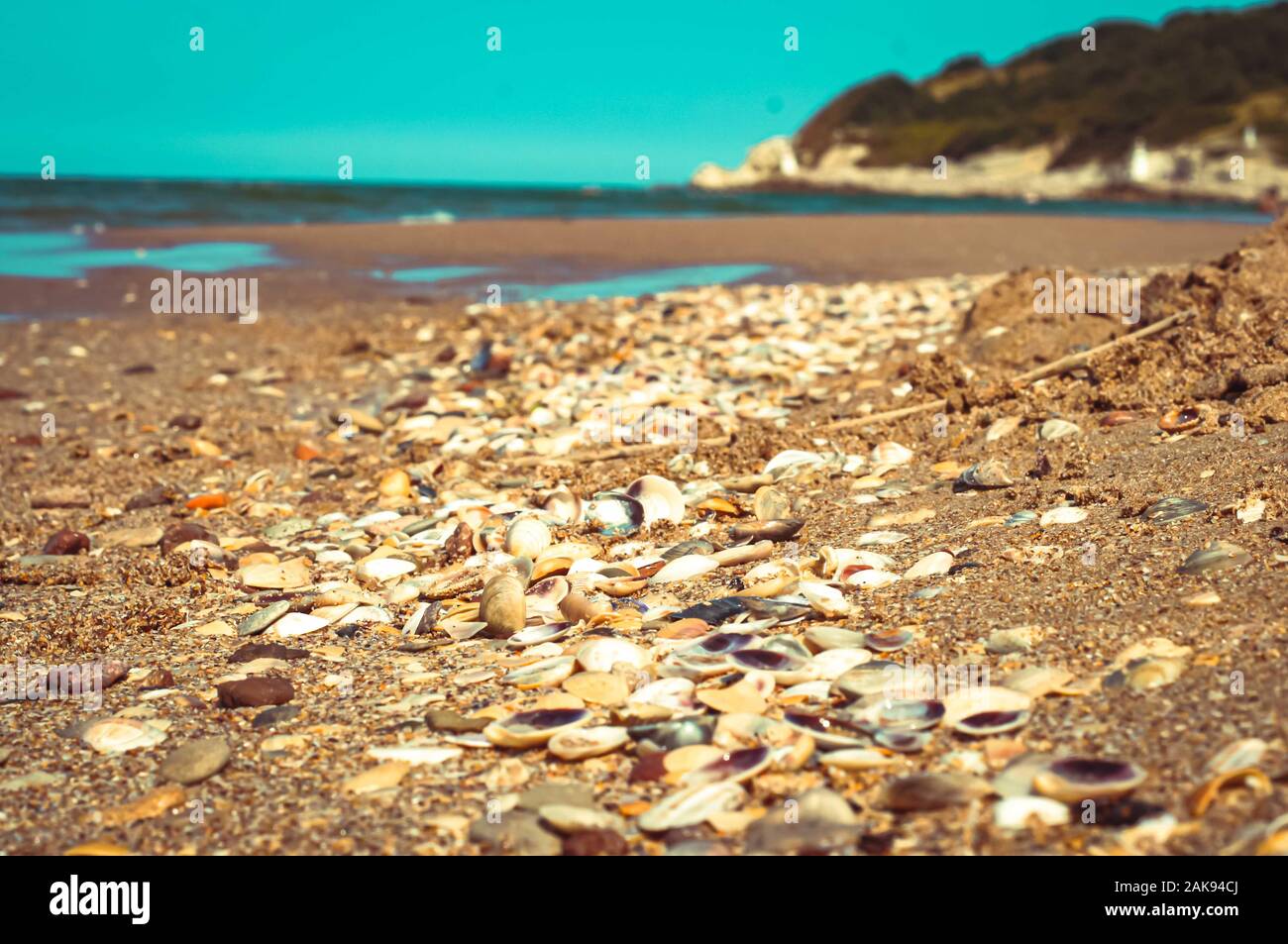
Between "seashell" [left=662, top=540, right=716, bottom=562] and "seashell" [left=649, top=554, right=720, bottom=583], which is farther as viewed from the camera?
"seashell" [left=662, top=540, right=716, bottom=562]

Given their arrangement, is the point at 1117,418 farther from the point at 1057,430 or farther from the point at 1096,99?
the point at 1096,99

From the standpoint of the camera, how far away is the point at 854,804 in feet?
6.35

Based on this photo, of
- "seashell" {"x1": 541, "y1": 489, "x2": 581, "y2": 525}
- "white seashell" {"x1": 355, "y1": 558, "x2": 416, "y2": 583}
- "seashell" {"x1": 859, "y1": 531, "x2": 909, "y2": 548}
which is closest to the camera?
"seashell" {"x1": 859, "y1": 531, "x2": 909, "y2": 548}

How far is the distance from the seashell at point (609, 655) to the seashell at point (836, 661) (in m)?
0.42

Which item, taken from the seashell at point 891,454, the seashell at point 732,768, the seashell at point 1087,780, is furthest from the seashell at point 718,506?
the seashell at point 1087,780

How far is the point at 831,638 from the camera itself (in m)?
2.58

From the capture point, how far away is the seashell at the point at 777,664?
7.94 feet

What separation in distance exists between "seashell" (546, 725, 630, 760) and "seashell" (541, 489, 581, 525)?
5.90 ft

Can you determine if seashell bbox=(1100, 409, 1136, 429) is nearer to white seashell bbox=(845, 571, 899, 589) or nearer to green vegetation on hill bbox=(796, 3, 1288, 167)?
white seashell bbox=(845, 571, 899, 589)

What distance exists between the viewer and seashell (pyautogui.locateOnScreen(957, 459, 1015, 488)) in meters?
3.71

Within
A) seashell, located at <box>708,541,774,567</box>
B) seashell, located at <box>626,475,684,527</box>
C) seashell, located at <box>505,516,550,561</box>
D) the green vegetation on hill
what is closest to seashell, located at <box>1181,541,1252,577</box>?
seashell, located at <box>708,541,774,567</box>

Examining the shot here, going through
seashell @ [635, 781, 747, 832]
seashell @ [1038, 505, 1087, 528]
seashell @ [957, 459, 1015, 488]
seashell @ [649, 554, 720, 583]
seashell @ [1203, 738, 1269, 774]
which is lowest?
seashell @ [635, 781, 747, 832]

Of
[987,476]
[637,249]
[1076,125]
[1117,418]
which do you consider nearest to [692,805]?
[987,476]

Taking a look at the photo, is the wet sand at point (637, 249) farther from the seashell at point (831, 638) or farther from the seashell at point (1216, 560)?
the seashell at point (1216, 560)
